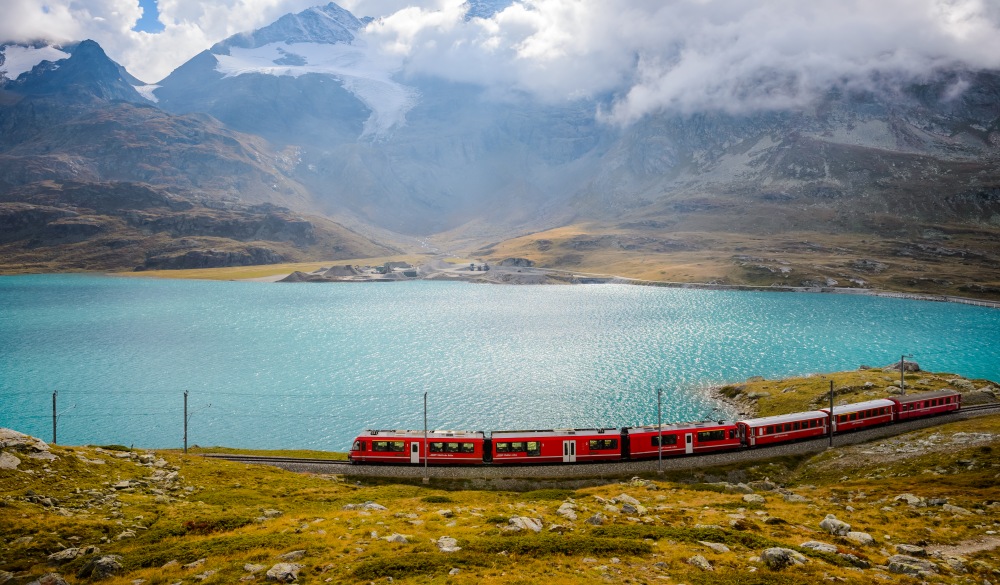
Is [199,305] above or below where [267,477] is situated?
above

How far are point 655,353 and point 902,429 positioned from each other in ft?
170

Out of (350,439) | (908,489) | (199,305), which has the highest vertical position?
(199,305)

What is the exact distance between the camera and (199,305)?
574 feet

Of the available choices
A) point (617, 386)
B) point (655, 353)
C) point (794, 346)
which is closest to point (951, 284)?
point (794, 346)

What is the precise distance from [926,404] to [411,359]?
7630cm

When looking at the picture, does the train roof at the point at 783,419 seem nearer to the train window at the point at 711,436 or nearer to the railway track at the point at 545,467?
the railway track at the point at 545,467

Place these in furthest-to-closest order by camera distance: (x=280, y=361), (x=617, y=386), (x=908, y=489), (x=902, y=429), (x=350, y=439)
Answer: (x=280, y=361) < (x=617, y=386) < (x=350, y=439) < (x=902, y=429) < (x=908, y=489)

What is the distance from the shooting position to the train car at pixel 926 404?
54.1 meters

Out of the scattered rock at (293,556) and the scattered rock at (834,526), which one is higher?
the scattered rock at (293,556)

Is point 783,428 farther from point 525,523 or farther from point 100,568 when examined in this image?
point 100,568

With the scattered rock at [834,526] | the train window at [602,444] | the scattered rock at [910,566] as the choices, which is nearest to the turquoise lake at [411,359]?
the train window at [602,444]

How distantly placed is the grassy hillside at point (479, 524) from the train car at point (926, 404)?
11362 millimetres

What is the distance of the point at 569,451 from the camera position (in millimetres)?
45375

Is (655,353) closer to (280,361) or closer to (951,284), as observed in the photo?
(280,361)
